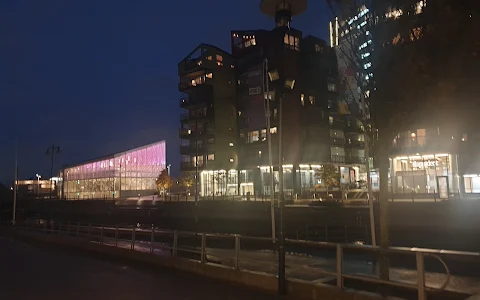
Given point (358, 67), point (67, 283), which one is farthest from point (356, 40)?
point (67, 283)

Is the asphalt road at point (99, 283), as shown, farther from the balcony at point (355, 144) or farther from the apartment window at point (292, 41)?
the balcony at point (355, 144)

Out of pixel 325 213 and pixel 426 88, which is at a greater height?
pixel 426 88

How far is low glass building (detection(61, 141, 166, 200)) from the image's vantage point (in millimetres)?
96812

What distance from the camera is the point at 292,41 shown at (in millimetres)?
71250

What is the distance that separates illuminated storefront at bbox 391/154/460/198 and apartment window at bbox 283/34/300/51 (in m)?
27.4

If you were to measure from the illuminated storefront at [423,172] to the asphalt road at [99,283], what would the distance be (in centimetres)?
3398

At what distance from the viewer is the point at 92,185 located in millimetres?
102312

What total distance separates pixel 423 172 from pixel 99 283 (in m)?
40.1

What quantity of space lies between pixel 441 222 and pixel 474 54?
25.7 metres

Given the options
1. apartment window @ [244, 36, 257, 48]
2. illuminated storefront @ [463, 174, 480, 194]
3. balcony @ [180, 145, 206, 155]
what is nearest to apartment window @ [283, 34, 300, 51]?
apartment window @ [244, 36, 257, 48]

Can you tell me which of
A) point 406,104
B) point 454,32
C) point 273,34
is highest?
point 273,34

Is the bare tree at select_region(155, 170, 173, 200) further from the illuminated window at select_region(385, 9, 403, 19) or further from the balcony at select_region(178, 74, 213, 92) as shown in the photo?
the illuminated window at select_region(385, 9, 403, 19)

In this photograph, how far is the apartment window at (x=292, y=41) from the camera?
69.9 m

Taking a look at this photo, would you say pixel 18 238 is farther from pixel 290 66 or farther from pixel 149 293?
pixel 290 66
